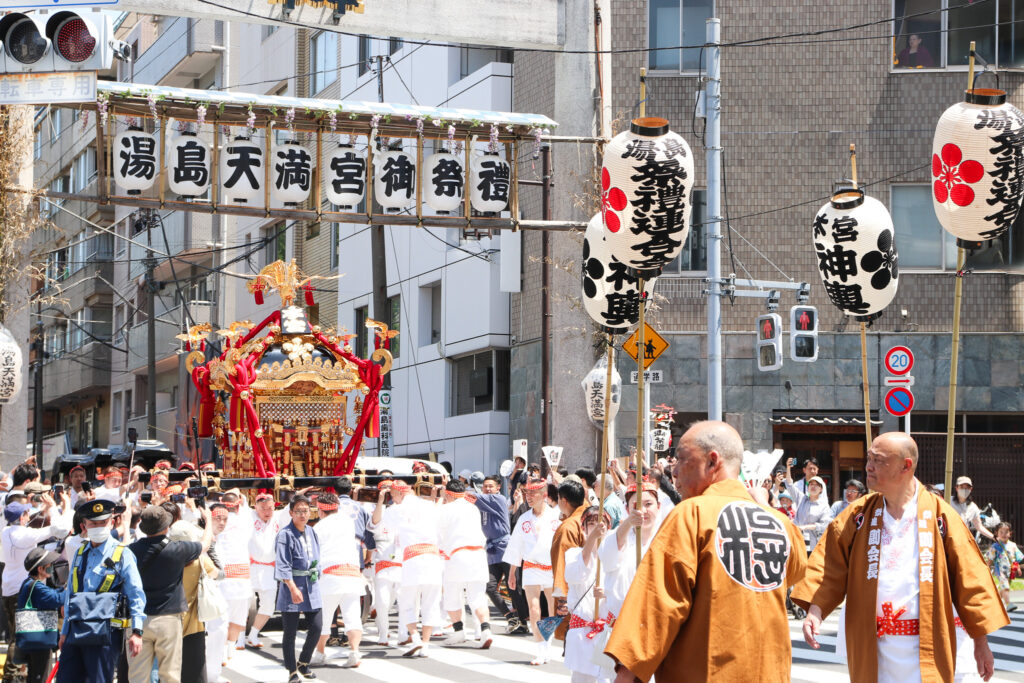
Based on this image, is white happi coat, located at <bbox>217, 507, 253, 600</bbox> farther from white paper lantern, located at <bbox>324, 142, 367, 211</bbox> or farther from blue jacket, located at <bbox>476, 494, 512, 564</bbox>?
white paper lantern, located at <bbox>324, 142, 367, 211</bbox>

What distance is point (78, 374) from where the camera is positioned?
5412 centimetres

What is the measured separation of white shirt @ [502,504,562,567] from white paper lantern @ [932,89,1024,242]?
605cm

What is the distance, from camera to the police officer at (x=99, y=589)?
8.89 metres

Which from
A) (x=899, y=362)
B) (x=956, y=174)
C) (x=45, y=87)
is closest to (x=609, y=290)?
(x=956, y=174)

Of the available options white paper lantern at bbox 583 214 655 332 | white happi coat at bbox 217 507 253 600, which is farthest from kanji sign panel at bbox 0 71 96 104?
white happi coat at bbox 217 507 253 600

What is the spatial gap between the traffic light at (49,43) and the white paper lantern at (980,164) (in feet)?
19.1

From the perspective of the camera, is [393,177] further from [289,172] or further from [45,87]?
[45,87]

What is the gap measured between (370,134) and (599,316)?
27.8 feet

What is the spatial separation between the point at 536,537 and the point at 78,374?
43.9 meters

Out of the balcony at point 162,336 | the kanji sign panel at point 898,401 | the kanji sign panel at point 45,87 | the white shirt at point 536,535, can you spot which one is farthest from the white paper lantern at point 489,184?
the balcony at point 162,336

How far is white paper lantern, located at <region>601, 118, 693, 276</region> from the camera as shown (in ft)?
31.3

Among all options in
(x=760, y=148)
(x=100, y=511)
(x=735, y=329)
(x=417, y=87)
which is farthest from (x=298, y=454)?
(x=417, y=87)

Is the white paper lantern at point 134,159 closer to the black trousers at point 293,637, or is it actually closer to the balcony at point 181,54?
the black trousers at point 293,637

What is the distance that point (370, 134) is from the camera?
19.0 metres
